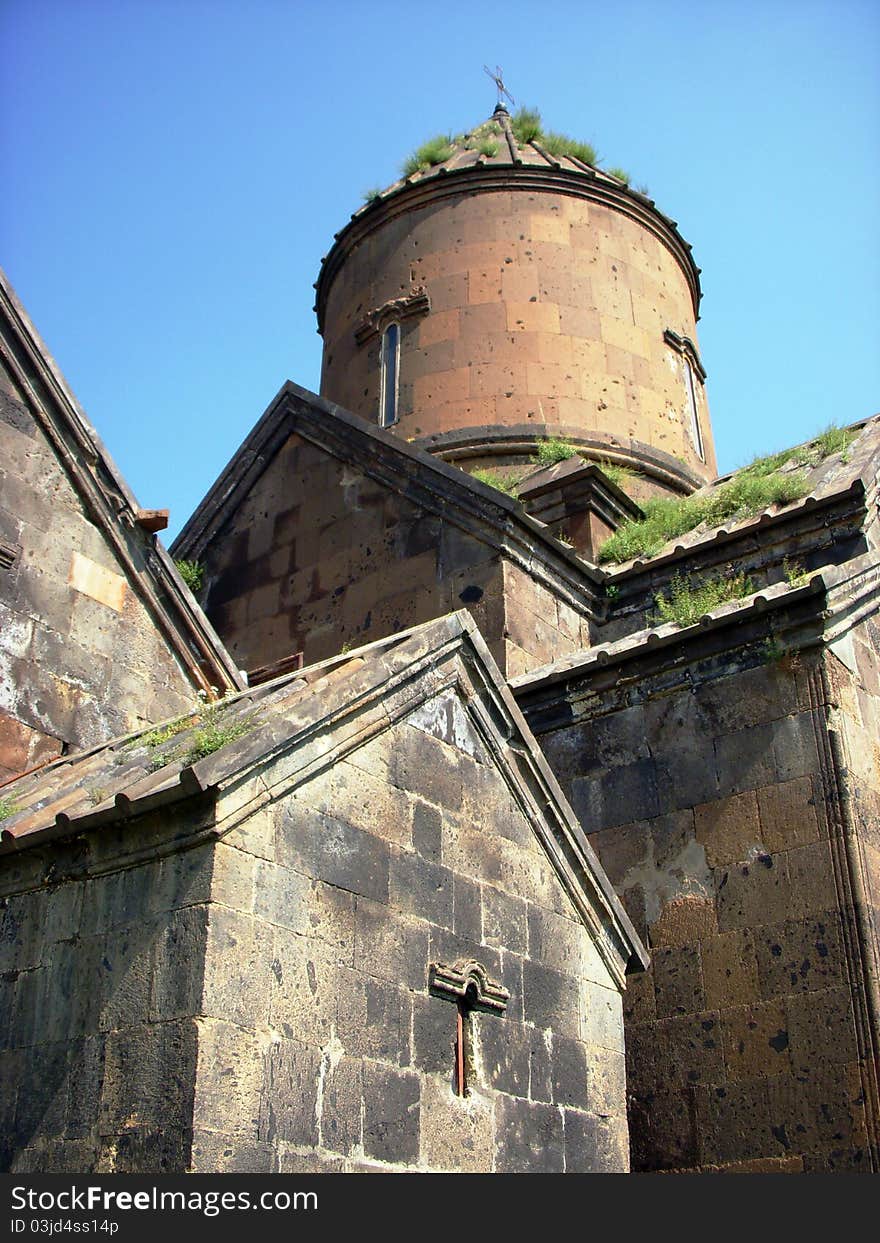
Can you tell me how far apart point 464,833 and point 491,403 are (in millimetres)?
6753

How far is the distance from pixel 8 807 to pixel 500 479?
19.1 feet

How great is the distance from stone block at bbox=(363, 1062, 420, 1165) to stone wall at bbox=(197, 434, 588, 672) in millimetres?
4044

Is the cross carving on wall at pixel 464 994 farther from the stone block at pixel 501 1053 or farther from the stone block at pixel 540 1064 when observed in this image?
the stone block at pixel 540 1064

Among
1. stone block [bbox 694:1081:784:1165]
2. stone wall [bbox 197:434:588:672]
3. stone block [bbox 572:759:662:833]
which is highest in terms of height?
Result: stone wall [bbox 197:434:588:672]

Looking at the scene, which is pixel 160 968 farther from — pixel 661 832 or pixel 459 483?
pixel 459 483

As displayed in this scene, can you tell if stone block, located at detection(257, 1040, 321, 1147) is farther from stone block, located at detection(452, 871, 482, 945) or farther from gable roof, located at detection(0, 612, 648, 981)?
stone block, located at detection(452, 871, 482, 945)

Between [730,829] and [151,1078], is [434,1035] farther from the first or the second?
[730,829]

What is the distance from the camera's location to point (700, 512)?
9.06m

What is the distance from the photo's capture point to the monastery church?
12.8 feet

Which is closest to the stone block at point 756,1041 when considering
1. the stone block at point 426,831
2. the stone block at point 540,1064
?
the stone block at point 540,1064

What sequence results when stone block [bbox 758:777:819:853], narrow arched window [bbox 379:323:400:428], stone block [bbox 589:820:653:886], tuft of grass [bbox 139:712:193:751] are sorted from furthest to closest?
narrow arched window [bbox 379:323:400:428] < stone block [bbox 589:820:653:886] < stone block [bbox 758:777:819:853] < tuft of grass [bbox 139:712:193:751]

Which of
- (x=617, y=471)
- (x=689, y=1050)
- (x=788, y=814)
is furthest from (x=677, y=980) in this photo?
(x=617, y=471)

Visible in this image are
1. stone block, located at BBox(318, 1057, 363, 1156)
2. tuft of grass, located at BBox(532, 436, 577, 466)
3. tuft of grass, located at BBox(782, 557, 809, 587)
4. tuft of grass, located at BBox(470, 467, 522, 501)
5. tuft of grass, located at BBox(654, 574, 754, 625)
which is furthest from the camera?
tuft of grass, located at BBox(532, 436, 577, 466)

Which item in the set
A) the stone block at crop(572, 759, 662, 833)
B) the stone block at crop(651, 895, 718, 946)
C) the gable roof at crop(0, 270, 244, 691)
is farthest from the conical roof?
the stone block at crop(651, 895, 718, 946)
